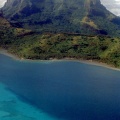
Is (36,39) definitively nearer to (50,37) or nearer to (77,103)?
(50,37)

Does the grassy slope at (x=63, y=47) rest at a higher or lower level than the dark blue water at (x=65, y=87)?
higher

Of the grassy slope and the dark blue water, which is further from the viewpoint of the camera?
the grassy slope

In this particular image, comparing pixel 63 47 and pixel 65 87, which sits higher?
pixel 63 47

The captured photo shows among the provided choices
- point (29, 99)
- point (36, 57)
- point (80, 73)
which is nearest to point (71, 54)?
point (36, 57)

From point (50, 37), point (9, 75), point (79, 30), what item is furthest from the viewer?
point (79, 30)

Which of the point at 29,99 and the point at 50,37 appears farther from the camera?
the point at 50,37

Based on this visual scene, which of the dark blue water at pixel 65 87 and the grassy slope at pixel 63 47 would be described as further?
the grassy slope at pixel 63 47

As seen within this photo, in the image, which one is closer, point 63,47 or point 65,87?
point 65,87

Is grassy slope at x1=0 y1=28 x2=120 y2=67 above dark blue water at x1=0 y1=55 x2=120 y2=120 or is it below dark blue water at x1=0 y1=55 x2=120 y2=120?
above
